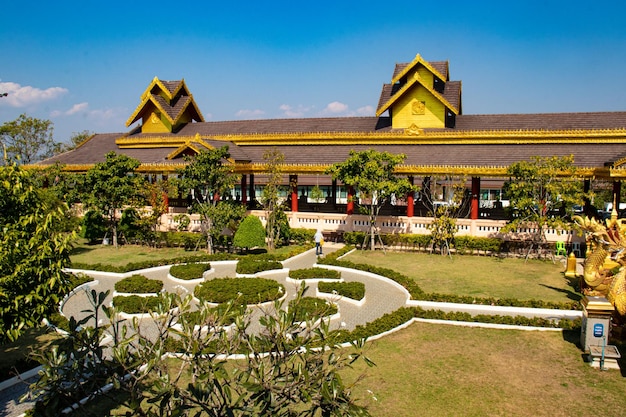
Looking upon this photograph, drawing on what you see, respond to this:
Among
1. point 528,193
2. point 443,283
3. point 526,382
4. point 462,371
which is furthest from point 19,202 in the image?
point 528,193

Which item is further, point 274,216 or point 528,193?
point 274,216

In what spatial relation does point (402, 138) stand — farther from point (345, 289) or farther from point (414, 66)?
point (345, 289)

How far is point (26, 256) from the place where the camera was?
31.4 feet

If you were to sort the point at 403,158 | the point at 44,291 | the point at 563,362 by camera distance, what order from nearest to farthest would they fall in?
the point at 44,291 < the point at 563,362 < the point at 403,158

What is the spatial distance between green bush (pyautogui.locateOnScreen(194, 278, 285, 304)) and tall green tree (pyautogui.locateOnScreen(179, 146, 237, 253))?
657cm

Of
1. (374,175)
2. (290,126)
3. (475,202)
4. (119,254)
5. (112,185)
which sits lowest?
(119,254)

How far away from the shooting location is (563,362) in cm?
1225

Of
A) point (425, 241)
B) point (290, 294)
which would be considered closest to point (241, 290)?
point (290, 294)

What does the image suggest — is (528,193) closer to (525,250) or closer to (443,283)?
(525,250)

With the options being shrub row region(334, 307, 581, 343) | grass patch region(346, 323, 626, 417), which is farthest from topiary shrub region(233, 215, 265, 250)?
grass patch region(346, 323, 626, 417)

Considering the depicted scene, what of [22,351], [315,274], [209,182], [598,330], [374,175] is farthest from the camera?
[209,182]

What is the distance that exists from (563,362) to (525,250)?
12.8 meters

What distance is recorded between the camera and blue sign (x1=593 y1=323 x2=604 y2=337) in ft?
40.8

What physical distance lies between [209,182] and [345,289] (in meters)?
10.8
